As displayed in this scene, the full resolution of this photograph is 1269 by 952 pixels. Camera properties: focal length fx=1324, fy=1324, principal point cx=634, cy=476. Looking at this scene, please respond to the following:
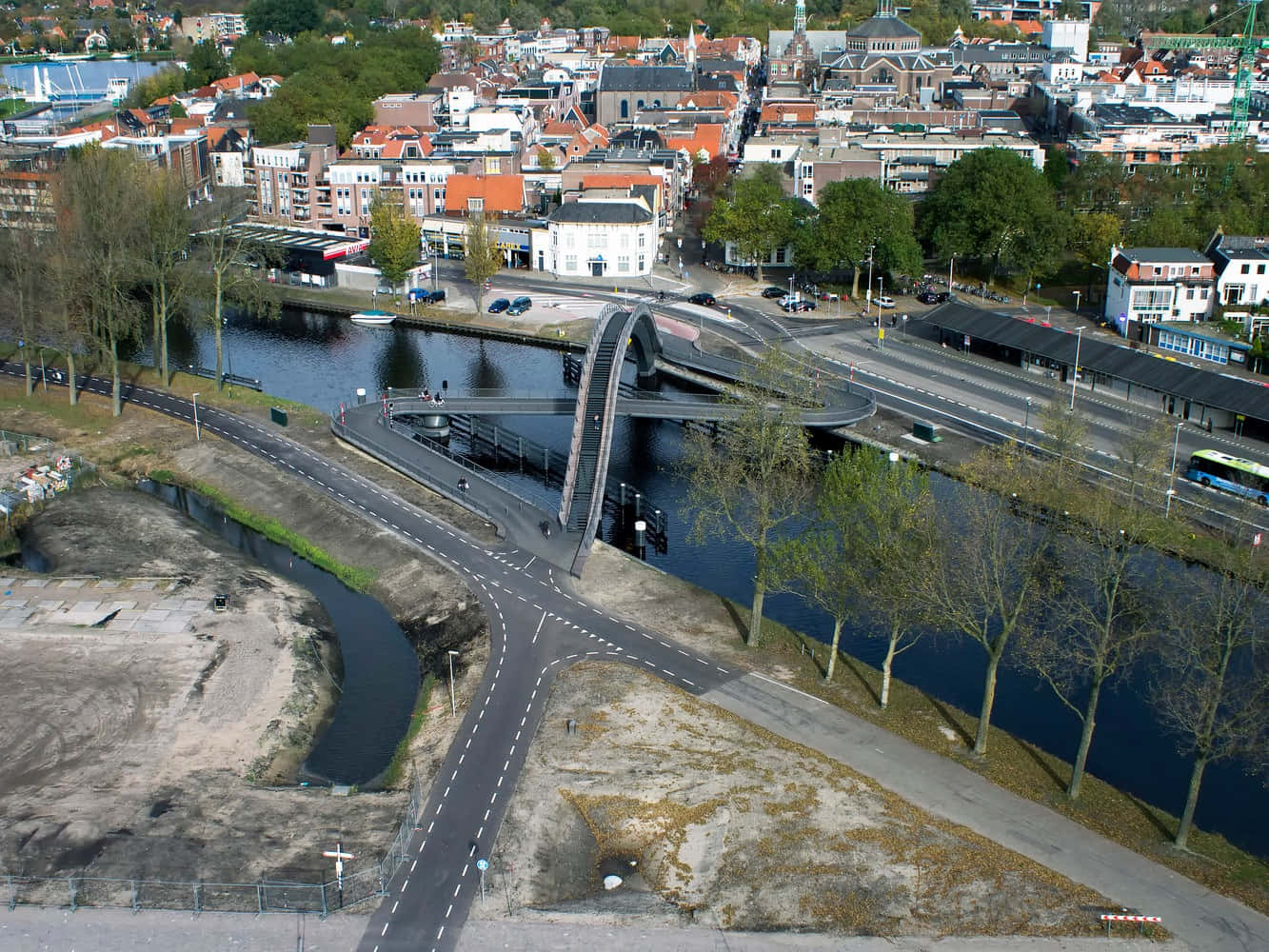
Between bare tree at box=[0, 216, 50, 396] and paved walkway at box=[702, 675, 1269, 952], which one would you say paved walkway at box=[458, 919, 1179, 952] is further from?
bare tree at box=[0, 216, 50, 396]

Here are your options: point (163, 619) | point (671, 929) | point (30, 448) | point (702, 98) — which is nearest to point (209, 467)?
point (30, 448)

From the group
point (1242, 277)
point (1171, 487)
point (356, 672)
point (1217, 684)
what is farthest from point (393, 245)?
point (1217, 684)

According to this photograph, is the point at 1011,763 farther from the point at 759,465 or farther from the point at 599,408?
the point at 599,408

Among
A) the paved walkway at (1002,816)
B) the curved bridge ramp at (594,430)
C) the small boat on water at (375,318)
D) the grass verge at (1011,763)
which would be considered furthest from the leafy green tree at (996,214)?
the paved walkway at (1002,816)

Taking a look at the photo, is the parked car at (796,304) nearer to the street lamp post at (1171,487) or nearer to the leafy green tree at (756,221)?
the leafy green tree at (756,221)

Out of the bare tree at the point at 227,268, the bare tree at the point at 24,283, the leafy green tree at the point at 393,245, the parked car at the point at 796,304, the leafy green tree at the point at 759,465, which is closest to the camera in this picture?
the leafy green tree at the point at 759,465
